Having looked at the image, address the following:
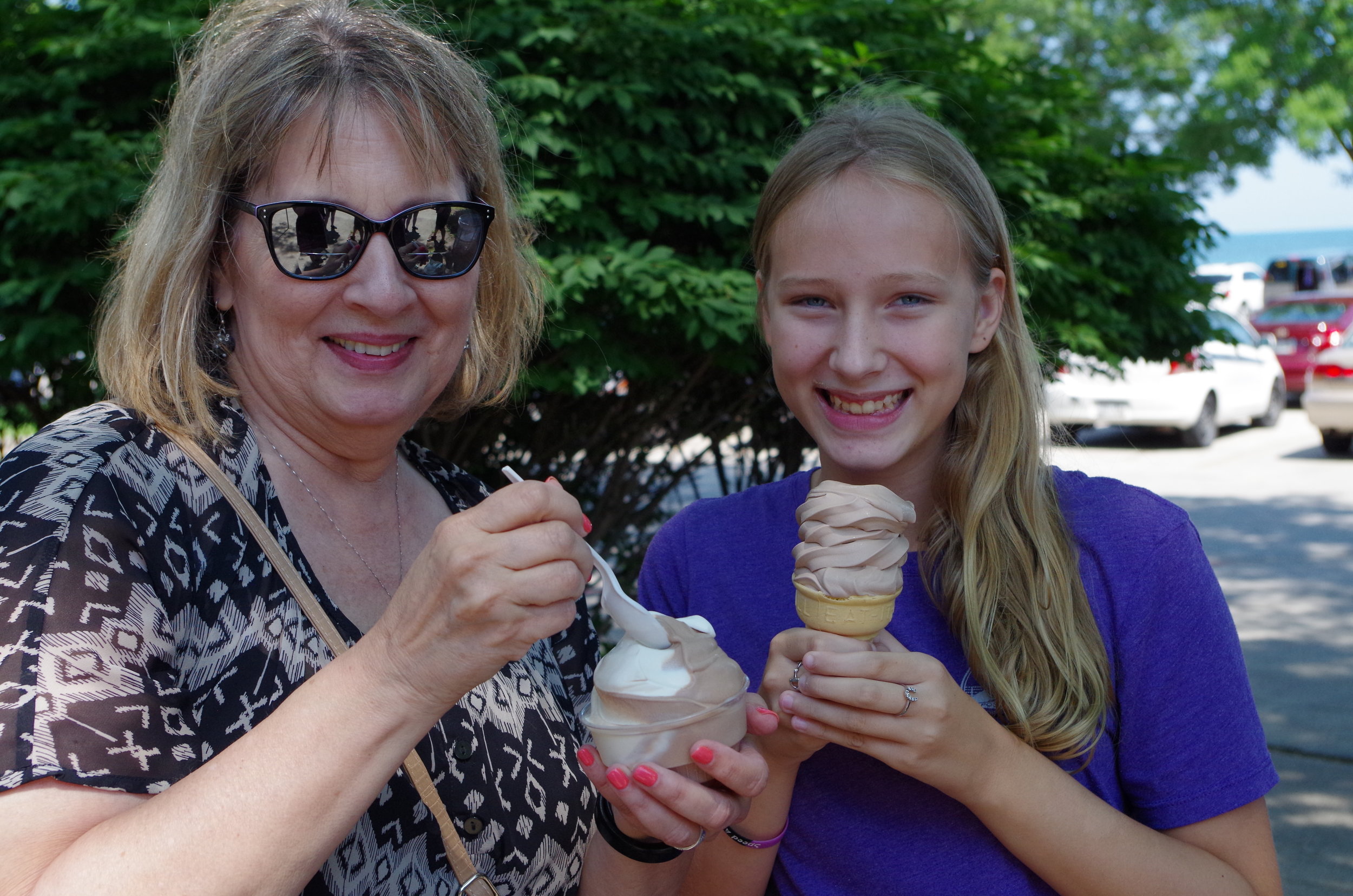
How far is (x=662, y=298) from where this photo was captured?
4.23m

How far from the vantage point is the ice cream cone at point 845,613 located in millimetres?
1753

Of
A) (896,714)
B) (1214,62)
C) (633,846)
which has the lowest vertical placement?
(633,846)

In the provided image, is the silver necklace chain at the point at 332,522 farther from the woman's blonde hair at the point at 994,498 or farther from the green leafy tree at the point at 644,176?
the green leafy tree at the point at 644,176

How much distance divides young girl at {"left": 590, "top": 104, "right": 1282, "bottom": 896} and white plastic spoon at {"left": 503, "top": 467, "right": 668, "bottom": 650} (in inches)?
8.0

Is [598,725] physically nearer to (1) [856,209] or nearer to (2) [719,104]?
(1) [856,209]

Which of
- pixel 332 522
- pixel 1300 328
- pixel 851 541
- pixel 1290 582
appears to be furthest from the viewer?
pixel 1300 328

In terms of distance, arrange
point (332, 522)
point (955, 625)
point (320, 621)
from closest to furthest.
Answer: point (320, 621), point (955, 625), point (332, 522)

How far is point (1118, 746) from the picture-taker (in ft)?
6.23

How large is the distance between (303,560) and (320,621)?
142 mm

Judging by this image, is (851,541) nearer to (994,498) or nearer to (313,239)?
(994,498)

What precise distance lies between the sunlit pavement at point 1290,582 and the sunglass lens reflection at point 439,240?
1.34 m

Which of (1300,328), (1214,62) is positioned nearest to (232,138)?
(1300,328)

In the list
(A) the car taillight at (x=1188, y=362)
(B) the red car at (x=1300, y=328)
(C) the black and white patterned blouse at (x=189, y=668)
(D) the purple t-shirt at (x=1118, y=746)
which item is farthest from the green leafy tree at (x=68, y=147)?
(B) the red car at (x=1300, y=328)

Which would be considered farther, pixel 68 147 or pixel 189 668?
pixel 68 147
